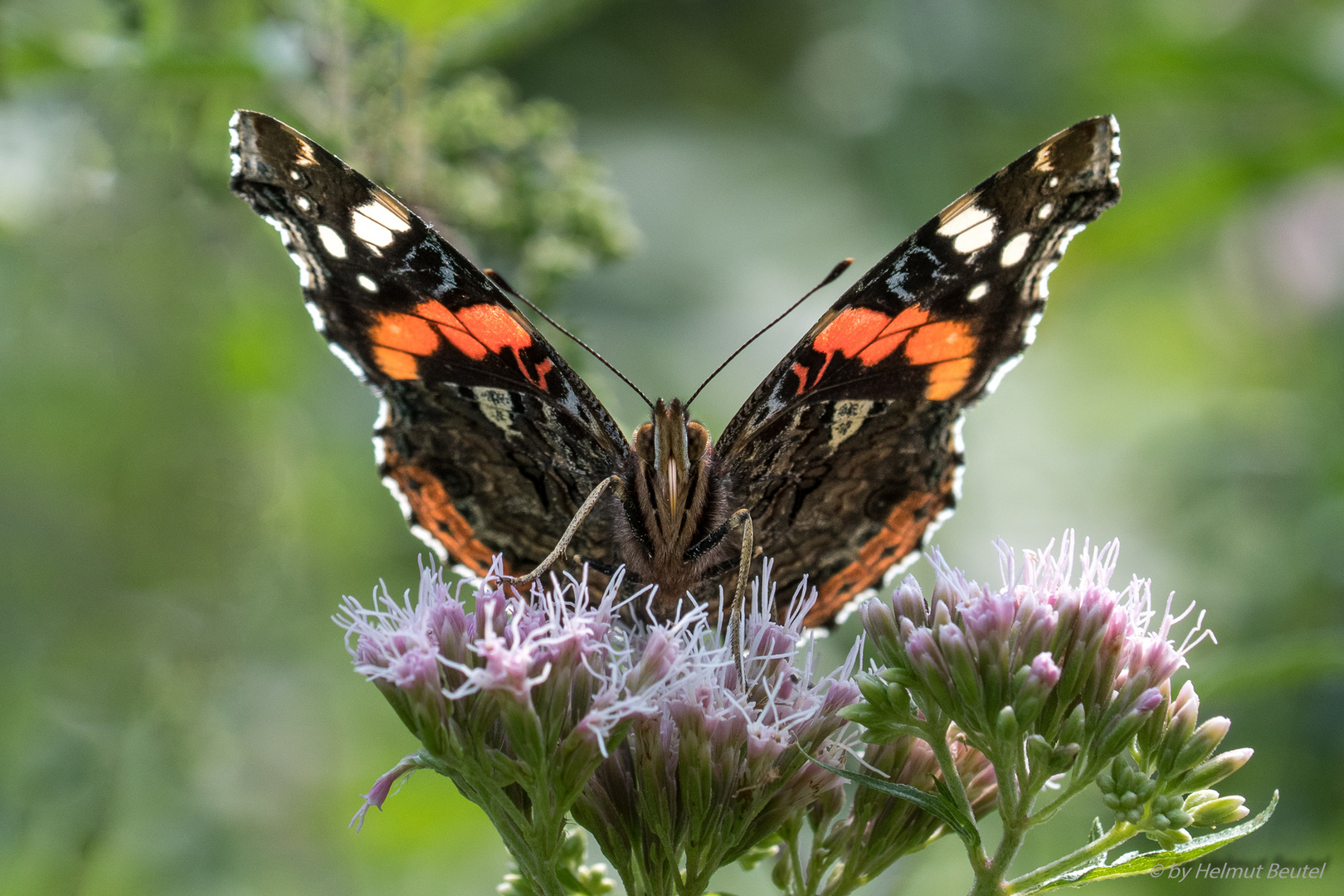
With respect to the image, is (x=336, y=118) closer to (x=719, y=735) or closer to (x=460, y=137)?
(x=460, y=137)

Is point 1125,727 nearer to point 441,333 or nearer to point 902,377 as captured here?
point 902,377

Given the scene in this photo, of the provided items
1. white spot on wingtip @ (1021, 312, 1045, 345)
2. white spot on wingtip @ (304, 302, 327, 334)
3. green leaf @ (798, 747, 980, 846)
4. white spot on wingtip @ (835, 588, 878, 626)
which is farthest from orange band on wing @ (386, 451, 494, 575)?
white spot on wingtip @ (1021, 312, 1045, 345)

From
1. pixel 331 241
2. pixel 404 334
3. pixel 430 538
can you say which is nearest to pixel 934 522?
pixel 430 538

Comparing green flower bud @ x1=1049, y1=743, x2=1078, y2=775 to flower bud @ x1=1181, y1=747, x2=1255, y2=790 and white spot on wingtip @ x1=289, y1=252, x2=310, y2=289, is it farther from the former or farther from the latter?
white spot on wingtip @ x1=289, y1=252, x2=310, y2=289

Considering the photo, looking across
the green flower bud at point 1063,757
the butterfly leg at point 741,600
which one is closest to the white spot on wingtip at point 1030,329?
the butterfly leg at point 741,600

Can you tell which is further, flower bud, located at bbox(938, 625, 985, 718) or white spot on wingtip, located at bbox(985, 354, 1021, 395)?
white spot on wingtip, located at bbox(985, 354, 1021, 395)

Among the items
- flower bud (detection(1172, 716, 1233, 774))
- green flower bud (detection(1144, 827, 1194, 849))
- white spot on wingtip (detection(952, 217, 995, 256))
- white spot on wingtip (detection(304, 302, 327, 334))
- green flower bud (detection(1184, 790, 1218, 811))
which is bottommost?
green flower bud (detection(1144, 827, 1194, 849))

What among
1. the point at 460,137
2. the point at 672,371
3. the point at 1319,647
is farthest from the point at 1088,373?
the point at 460,137
